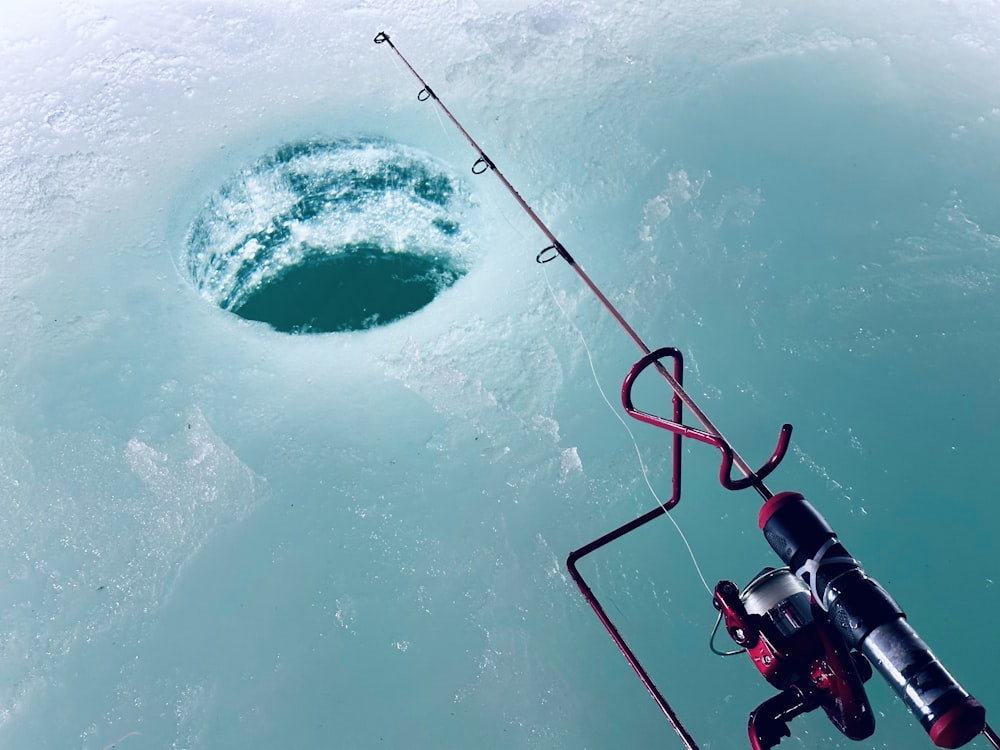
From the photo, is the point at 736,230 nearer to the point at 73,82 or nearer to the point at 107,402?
the point at 107,402

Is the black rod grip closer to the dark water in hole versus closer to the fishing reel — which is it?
the fishing reel

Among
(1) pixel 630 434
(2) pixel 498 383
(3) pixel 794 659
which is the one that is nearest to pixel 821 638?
(3) pixel 794 659

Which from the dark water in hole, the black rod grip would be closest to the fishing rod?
the black rod grip

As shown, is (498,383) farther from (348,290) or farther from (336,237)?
(336,237)

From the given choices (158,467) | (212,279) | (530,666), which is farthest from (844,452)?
(212,279)

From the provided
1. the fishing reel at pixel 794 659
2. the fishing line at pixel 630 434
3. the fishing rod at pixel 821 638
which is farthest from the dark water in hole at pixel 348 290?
the fishing reel at pixel 794 659
